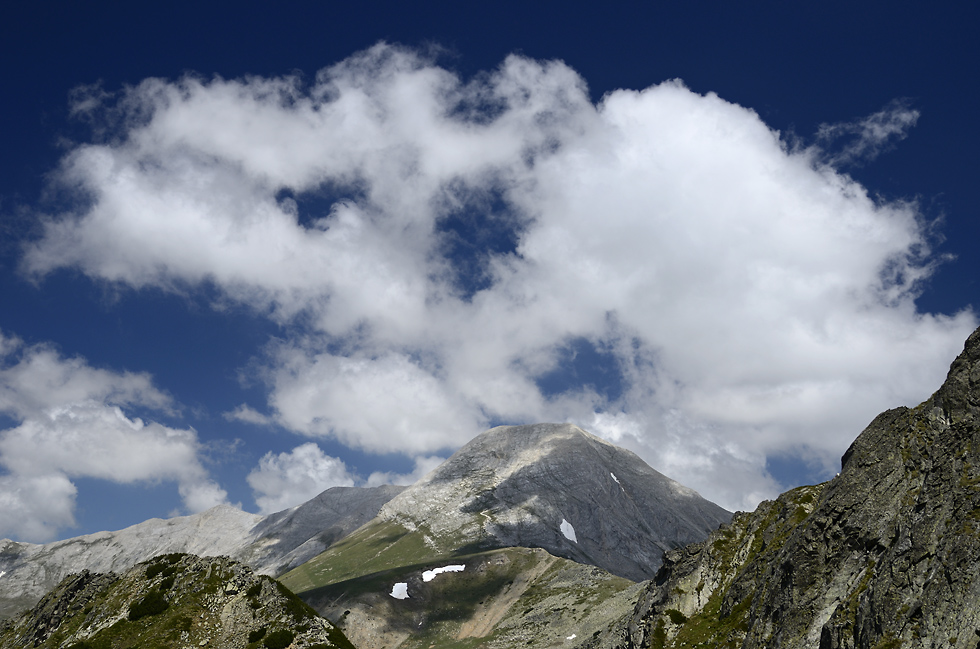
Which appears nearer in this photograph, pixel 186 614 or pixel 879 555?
pixel 879 555

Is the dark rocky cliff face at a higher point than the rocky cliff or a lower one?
lower

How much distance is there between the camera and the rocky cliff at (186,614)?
47.2 meters

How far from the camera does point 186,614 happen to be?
4947 cm

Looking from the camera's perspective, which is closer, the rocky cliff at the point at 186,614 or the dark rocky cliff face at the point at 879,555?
the dark rocky cliff face at the point at 879,555

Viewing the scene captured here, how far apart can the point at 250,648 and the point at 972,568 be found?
156 ft

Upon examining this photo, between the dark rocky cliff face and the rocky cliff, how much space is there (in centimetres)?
3484

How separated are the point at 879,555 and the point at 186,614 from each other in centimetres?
5312

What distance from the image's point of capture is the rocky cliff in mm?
47250

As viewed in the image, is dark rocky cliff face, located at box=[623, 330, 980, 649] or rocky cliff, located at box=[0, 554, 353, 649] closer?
dark rocky cliff face, located at box=[623, 330, 980, 649]

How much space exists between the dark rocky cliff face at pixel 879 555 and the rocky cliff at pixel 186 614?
3484cm

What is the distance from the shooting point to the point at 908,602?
33.2 m

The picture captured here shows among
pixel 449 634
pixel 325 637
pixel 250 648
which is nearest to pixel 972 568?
pixel 325 637

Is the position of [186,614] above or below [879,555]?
above

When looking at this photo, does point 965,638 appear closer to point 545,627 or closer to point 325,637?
point 325,637
